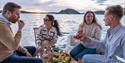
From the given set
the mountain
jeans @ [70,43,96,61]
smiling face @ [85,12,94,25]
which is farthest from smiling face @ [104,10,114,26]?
the mountain

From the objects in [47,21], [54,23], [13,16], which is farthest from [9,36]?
[54,23]

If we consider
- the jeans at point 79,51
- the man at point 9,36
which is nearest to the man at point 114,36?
the man at point 9,36

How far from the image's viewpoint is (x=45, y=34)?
3818 mm

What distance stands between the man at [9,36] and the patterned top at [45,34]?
934 millimetres

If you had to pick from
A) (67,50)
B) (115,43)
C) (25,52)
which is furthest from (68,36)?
(115,43)

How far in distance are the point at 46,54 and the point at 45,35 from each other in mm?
247

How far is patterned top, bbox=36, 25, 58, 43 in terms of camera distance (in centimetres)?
381

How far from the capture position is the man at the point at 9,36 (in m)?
2.59

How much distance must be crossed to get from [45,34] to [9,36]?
Result: 1.25 meters

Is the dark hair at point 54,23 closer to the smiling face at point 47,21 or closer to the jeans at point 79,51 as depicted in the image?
the smiling face at point 47,21

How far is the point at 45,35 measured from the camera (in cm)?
382

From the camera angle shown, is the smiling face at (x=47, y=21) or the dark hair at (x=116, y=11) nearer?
the dark hair at (x=116, y=11)

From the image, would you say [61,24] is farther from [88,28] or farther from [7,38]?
[7,38]

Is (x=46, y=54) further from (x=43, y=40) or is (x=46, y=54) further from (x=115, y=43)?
(x=115, y=43)
